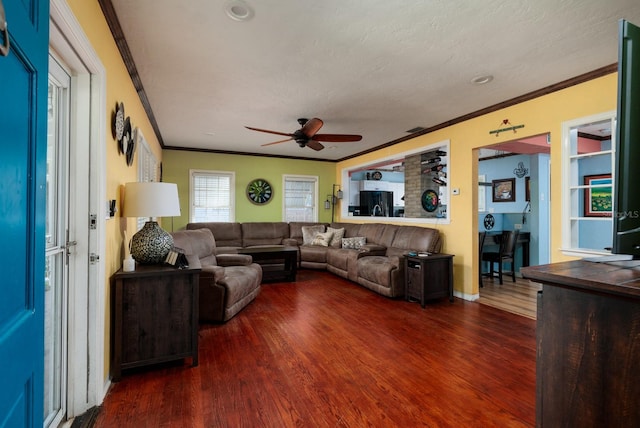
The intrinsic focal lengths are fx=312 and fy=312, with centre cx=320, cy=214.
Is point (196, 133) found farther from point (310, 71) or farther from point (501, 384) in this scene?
point (501, 384)

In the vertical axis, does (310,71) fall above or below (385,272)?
above

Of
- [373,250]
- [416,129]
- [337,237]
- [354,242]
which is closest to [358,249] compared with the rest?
[373,250]

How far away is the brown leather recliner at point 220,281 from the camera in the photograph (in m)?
3.23

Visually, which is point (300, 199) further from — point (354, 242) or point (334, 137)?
point (334, 137)

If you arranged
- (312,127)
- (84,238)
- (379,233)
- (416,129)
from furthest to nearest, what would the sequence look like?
1. (379,233)
2. (416,129)
3. (312,127)
4. (84,238)

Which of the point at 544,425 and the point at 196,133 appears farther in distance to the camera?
the point at 196,133

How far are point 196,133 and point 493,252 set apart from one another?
5.50 meters

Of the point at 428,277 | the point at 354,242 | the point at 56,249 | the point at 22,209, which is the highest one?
the point at 22,209

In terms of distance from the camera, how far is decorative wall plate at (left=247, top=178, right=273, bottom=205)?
7.02m

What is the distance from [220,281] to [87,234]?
1.59 meters

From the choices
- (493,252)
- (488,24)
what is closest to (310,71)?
(488,24)

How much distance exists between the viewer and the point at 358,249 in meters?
5.44

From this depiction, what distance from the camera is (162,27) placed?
7.47ft

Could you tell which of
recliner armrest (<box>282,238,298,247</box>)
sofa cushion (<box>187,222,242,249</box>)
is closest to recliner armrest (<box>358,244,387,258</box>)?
recliner armrest (<box>282,238,298,247</box>)
